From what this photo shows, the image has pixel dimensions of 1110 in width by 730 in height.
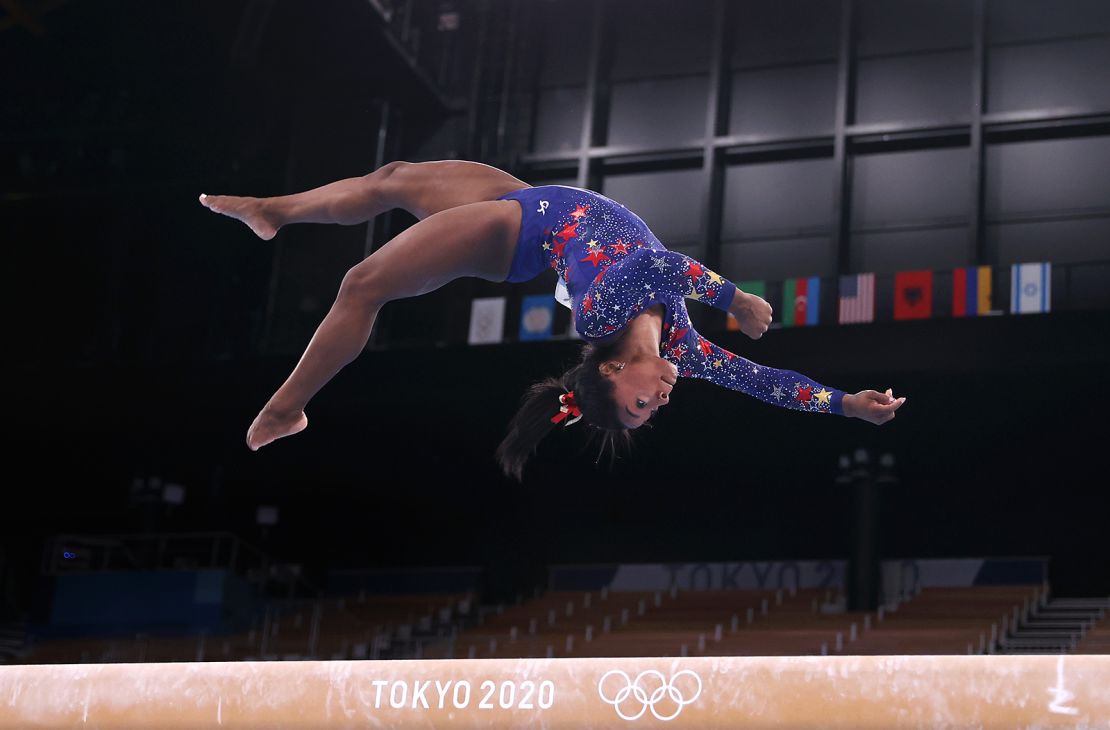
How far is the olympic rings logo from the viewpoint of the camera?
12.4 ft

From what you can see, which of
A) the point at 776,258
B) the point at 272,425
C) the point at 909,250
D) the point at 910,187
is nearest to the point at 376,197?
the point at 272,425

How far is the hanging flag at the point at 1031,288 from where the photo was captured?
34.8 ft

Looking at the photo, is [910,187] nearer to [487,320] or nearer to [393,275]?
[487,320]

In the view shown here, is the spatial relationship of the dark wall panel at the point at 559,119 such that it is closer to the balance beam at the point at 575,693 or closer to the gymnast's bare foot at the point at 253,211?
the gymnast's bare foot at the point at 253,211

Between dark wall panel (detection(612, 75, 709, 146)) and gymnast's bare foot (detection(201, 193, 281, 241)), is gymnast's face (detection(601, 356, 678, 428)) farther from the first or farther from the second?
dark wall panel (detection(612, 75, 709, 146))

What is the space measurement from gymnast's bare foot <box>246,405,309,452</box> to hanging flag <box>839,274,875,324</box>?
7095 millimetres

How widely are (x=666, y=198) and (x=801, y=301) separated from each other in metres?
2.42

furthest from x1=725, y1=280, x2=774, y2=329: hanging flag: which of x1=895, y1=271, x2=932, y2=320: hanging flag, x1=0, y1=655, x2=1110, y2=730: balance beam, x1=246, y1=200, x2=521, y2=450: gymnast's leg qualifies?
x1=0, y1=655, x2=1110, y2=730: balance beam

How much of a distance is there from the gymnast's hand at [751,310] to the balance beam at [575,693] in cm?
122

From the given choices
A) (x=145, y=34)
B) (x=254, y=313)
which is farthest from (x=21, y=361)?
(x=145, y=34)

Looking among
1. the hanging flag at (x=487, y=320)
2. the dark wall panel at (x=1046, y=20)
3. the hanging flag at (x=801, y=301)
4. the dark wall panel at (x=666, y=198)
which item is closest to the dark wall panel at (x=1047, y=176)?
the dark wall panel at (x=1046, y=20)

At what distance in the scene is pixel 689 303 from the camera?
1175cm

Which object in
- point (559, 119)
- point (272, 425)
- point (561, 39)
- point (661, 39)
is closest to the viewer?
point (272, 425)

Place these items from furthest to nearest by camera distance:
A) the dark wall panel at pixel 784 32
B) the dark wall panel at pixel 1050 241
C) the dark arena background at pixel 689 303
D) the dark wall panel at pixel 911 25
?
1. the dark wall panel at pixel 784 32
2. the dark wall panel at pixel 911 25
3. the dark wall panel at pixel 1050 241
4. the dark arena background at pixel 689 303
